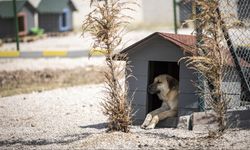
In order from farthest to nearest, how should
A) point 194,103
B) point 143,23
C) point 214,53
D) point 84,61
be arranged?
point 143,23 → point 84,61 → point 194,103 → point 214,53

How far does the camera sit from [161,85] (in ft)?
26.7

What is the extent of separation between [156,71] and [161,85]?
1.13 m

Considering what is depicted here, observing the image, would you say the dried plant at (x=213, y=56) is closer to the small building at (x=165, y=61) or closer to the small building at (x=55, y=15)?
the small building at (x=165, y=61)

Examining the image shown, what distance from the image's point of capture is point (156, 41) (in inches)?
314

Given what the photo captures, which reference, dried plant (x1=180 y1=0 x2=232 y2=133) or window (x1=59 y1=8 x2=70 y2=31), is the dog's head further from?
window (x1=59 y1=8 x2=70 y2=31)

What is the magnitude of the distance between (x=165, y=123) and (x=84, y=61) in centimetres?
853

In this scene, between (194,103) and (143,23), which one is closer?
(194,103)

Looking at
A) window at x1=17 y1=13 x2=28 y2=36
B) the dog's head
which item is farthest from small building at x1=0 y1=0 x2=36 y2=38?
the dog's head

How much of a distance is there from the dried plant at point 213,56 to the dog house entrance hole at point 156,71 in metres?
1.70

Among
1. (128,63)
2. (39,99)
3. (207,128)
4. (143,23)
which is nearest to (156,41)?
(128,63)

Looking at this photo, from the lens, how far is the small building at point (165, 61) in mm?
7736

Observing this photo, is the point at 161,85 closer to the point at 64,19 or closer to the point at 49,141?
the point at 49,141

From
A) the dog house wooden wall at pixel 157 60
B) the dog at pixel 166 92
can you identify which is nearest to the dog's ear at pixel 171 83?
the dog at pixel 166 92

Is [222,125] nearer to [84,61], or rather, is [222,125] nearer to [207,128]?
[207,128]
